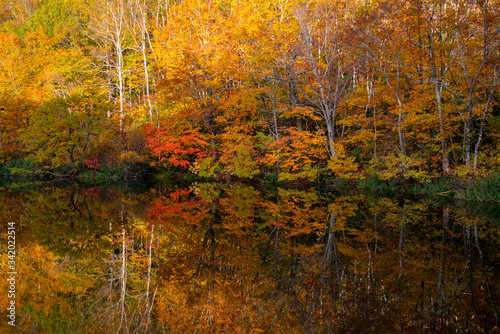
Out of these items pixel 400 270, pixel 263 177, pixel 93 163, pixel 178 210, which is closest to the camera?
pixel 400 270

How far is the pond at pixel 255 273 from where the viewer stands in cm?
356

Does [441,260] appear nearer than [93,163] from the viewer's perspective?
Yes

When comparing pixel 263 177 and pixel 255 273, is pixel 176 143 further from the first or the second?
pixel 255 273

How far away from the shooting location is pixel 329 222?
809 centimetres

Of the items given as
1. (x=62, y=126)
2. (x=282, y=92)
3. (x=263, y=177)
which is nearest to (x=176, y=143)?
(x=263, y=177)

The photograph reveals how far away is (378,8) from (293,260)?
12.7m

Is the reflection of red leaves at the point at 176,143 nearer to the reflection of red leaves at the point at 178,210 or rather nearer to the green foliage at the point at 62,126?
the green foliage at the point at 62,126

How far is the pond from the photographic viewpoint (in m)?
→ 3.56

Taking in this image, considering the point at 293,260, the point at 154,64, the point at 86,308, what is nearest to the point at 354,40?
the point at 293,260

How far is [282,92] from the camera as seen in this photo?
64.3 ft

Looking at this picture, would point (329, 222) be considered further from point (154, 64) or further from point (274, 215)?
point (154, 64)

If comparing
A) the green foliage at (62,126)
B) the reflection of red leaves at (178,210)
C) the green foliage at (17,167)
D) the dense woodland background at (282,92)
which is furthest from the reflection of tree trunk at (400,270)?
the green foliage at (17,167)

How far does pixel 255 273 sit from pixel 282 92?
15843 mm

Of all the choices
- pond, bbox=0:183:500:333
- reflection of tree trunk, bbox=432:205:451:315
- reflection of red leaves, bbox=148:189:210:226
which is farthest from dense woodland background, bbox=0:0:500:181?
pond, bbox=0:183:500:333
